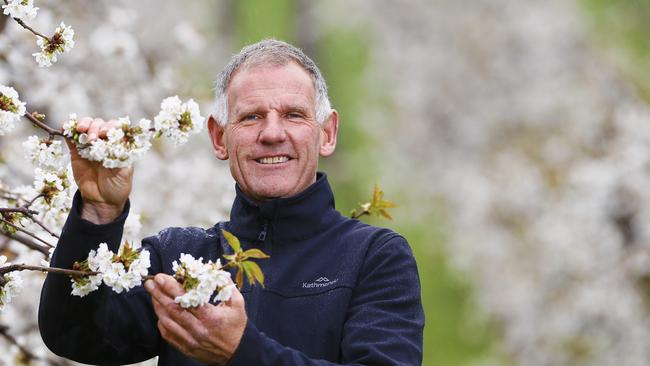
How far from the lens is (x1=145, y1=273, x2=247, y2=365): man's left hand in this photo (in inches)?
93.0

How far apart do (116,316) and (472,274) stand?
15.3 metres

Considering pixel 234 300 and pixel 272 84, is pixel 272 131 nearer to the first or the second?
pixel 272 84

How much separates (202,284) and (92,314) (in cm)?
44

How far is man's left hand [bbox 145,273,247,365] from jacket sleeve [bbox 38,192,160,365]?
0.22m

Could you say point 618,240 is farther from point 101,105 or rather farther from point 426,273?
point 426,273

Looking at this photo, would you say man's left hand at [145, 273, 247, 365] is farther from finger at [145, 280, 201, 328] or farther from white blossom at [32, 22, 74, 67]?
white blossom at [32, 22, 74, 67]

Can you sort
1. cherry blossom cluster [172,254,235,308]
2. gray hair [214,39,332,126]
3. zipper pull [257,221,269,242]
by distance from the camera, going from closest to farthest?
cherry blossom cluster [172,254,235,308]
zipper pull [257,221,269,242]
gray hair [214,39,332,126]

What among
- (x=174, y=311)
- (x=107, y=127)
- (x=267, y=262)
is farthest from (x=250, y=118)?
(x=174, y=311)

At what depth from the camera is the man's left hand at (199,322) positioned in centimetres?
236

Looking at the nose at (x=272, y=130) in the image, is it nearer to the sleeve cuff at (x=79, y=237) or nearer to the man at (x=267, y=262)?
the man at (x=267, y=262)

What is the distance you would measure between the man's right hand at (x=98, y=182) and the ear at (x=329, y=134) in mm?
629

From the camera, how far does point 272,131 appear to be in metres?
2.85

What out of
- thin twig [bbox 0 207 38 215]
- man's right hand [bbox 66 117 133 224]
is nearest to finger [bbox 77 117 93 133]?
man's right hand [bbox 66 117 133 224]

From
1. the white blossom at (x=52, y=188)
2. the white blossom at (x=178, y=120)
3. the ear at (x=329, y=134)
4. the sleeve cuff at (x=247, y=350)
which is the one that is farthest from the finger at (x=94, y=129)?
the ear at (x=329, y=134)
